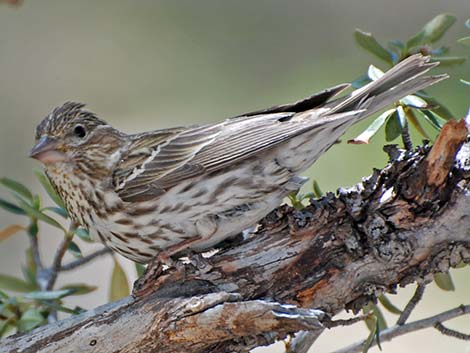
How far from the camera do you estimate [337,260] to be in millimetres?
3957

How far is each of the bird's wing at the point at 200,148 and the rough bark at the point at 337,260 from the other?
0.38 meters

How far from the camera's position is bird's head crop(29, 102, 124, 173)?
4445mm

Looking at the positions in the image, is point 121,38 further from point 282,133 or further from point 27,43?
point 282,133

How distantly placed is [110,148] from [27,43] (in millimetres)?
5376

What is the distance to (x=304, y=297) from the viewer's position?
3.94 metres

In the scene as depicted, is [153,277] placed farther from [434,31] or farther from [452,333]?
[434,31]

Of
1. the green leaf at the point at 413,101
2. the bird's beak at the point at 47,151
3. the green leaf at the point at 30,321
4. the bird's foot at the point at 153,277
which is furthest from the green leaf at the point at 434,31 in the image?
the green leaf at the point at 30,321

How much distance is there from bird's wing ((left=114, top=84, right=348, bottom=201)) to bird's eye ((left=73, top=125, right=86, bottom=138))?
0.61ft

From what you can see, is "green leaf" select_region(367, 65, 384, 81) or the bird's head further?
the bird's head

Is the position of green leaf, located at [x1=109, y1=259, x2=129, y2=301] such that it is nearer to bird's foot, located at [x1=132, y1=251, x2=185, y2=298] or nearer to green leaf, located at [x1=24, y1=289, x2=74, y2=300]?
green leaf, located at [x1=24, y1=289, x2=74, y2=300]

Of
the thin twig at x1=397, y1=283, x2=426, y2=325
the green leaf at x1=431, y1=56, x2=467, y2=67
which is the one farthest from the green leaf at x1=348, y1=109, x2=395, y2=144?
the thin twig at x1=397, y1=283, x2=426, y2=325

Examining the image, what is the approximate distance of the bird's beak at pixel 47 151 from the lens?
439cm

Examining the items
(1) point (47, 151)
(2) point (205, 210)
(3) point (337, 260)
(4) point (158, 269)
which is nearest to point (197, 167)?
(2) point (205, 210)

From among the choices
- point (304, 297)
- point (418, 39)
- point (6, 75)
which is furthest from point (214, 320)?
point (6, 75)
